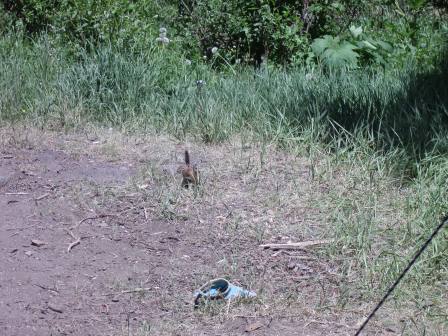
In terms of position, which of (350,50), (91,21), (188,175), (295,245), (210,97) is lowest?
(295,245)

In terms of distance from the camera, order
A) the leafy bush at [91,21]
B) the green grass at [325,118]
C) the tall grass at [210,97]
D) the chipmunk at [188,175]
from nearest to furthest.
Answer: the green grass at [325,118], the chipmunk at [188,175], the tall grass at [210,97], the leafy bush at [91,21]

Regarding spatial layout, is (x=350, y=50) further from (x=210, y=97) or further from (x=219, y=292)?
(x=219, y=292)

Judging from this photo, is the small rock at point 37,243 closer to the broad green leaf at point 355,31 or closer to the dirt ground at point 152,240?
the dirt ground at point 152,240

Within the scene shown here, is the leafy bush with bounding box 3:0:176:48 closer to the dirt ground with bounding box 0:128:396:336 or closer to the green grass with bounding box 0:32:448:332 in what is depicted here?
the green grass with bounding box 0:32:448:332

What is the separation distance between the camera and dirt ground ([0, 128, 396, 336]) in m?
4.36

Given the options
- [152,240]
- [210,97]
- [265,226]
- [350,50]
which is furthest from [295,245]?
[350,50]

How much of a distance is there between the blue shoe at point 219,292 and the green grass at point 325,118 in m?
0.65

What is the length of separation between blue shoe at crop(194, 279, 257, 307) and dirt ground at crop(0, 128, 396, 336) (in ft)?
0.17

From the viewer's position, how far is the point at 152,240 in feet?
16.9

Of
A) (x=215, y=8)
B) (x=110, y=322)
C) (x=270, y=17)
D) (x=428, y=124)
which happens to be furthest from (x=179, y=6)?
(x=110, y=322)

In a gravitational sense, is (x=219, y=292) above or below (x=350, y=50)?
below

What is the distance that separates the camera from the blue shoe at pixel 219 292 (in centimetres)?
443

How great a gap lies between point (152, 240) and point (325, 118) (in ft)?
6.37

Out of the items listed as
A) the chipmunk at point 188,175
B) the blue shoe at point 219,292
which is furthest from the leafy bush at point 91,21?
the blue shoe at point 219,292
